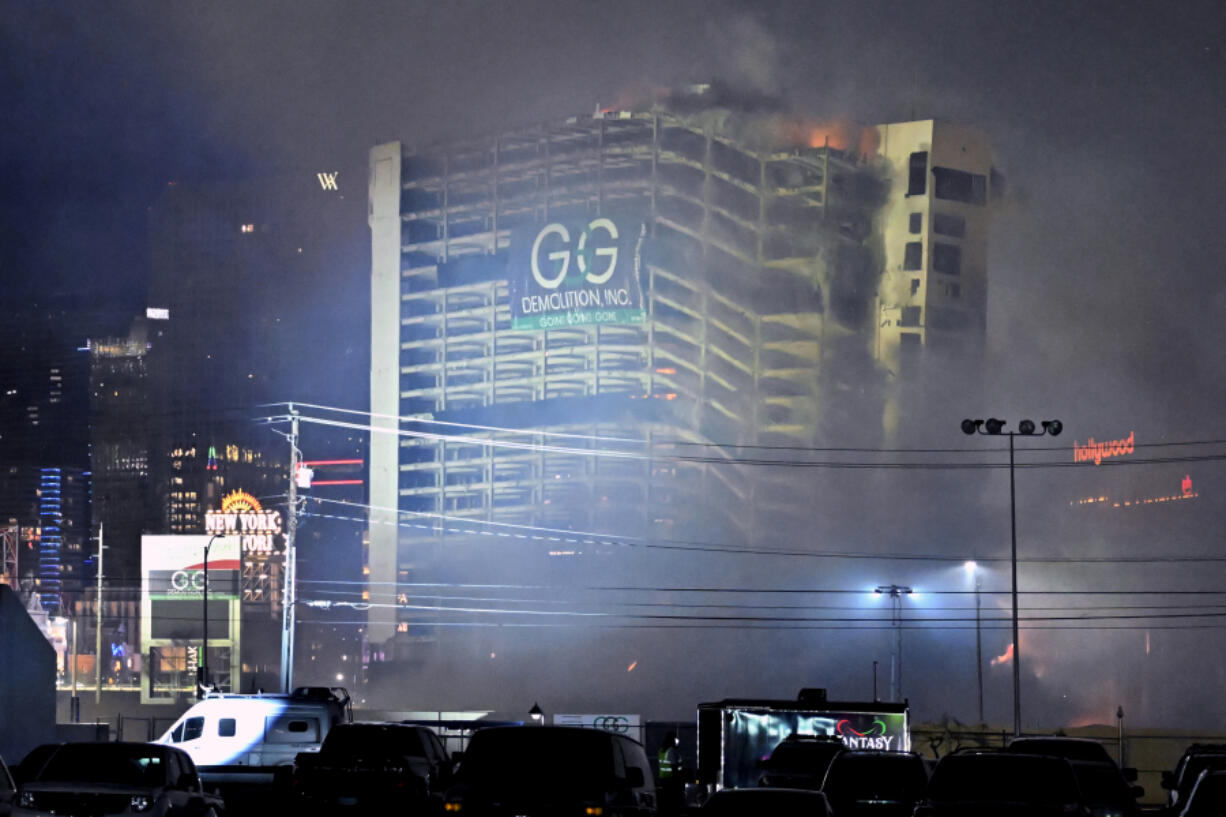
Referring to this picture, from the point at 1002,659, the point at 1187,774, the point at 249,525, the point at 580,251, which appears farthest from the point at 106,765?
the point at 249,525

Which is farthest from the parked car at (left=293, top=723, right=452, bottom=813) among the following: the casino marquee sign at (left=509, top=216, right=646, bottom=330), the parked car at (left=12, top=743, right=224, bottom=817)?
the casino marquee sign at (left=509, top=216, right=646, bottom=330)

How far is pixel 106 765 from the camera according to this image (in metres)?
20.5

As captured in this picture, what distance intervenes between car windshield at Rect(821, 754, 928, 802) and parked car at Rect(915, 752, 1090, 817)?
18.7ft

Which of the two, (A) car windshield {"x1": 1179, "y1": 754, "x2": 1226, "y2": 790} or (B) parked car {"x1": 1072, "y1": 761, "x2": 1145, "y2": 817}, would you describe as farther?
(A) car windshield {"x1": 1179, "y1": 754, "x2": 1226, "y2": 790}

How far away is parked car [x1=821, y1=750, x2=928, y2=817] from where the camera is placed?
24062mm

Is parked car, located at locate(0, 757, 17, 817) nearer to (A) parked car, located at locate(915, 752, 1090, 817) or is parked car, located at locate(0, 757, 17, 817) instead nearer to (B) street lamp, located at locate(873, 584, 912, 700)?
(A) parked car, located at locate(915, 752, 1090, 817)

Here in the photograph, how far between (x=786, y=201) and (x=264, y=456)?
8281 centimetres

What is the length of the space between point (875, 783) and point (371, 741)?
818cm

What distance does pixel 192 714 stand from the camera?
3706cm

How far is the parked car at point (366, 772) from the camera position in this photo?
23.9m

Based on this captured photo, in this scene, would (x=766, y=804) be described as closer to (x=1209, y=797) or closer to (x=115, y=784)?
(x=1209, y=797)

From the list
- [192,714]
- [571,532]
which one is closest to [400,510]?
[571,532]

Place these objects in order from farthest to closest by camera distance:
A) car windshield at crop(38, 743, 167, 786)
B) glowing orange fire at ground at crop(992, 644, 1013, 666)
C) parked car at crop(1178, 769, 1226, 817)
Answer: glowing orange fire at ground at crop(992, 644, 1013, 666), car windshield at crop(38, 743, 167, 786), parked car at crop(1178, 769, 1226, 817)

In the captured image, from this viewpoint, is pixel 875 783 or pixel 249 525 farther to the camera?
pixel 249 525
